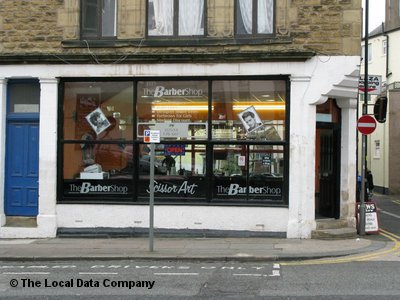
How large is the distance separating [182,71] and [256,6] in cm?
250

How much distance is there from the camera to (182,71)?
43.6 feet

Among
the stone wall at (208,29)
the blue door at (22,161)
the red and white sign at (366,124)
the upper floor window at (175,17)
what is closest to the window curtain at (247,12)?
the stone wall at (208,29)

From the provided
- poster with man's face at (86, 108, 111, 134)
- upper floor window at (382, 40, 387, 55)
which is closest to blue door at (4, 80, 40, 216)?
poster with man's face at (86, 108, 111, 134)

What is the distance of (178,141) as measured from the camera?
13508 mm

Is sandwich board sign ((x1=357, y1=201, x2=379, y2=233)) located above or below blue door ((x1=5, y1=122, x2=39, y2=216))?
below

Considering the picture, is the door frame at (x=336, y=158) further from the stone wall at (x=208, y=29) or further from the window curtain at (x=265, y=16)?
the window curtain at (x=265, y=16)

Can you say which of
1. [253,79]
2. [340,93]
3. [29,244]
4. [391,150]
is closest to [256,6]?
[253,79]

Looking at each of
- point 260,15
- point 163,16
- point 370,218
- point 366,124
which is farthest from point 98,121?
point 370,218

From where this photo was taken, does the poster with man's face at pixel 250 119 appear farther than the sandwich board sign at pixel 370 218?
No

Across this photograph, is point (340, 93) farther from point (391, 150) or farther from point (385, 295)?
point (391, 150)

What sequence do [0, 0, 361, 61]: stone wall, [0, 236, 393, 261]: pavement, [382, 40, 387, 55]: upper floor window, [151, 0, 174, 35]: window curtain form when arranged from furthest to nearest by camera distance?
[382, 40, 387, 55]: upper floor window, [151, 0, 174, 35]: window curtain, [0, 0, 361, 61]: stone wall, [0, 236, 393, 261]: pavement

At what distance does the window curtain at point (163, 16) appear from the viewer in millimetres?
13633

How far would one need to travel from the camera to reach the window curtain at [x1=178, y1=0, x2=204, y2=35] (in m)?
13.5

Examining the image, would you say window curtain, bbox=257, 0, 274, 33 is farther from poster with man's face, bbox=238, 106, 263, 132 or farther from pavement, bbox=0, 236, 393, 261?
pavement, bbox=0, 236, 393, 261
